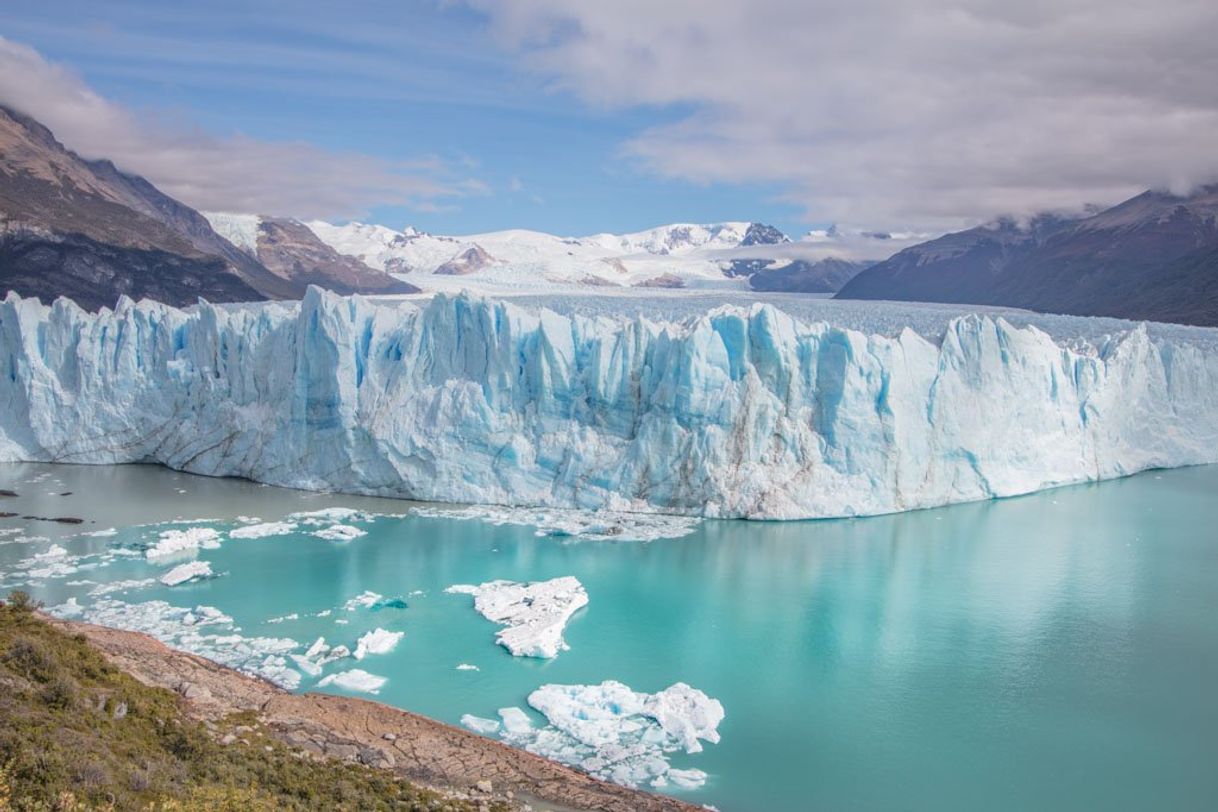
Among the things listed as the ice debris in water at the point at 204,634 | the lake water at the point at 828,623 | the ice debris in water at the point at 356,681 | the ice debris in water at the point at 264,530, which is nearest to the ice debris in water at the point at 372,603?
the lake water at the point at 828,623

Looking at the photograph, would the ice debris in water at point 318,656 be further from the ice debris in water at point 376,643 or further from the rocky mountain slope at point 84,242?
the rocky mountain slope at point 84,242

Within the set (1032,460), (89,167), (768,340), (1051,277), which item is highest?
(89,167)

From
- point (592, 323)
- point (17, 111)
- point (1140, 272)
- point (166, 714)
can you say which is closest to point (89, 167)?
point (17, 111)

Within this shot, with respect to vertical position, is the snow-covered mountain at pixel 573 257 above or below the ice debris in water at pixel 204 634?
above

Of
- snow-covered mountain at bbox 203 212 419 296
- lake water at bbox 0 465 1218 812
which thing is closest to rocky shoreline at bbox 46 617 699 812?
lake water at bbox 0 465 1218 812

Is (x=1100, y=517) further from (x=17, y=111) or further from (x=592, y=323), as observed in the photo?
(x=17, y=111)

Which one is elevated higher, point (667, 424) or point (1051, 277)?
point (1051, 277)
